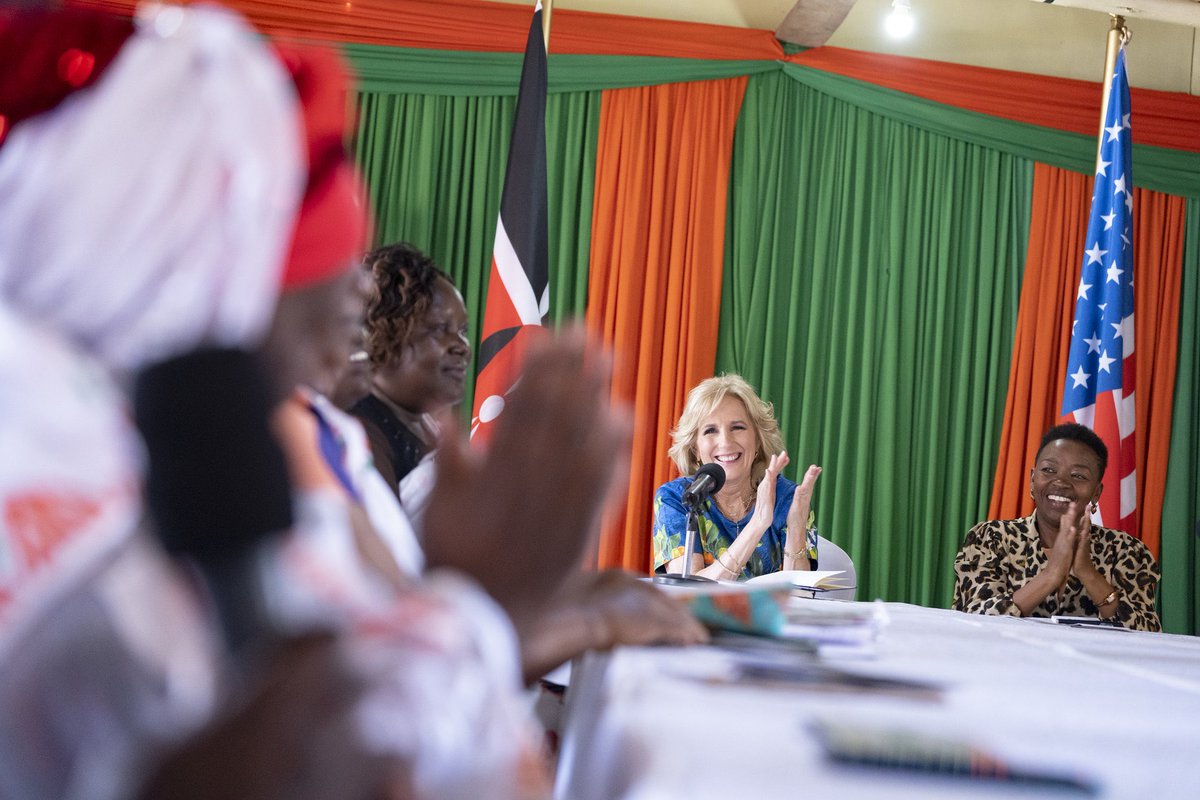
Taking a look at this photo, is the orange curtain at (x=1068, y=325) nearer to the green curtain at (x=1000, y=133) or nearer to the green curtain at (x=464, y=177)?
the green curtain at (x=1000, y=133)

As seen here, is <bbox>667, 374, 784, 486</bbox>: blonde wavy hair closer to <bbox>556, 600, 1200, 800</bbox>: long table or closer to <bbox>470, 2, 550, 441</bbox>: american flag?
<bbox>470, 2, 550, 441</bbox>: american flag

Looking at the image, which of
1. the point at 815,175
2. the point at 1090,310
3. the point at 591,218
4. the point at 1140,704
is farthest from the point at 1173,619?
the point at 1140,704

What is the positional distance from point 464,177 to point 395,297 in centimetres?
276

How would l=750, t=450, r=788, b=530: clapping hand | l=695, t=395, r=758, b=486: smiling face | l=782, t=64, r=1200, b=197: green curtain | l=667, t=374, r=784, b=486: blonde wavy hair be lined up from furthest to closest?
l=782, t=64, r=1200, b=197: green curtain
l=667, t=374, r=784, b=486: blonde wavy hair
l=695, t=395, r=758, b=486: smiling face
l=750, t=450, r=788, b=530: clapping hand

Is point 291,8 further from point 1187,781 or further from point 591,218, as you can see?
point 1187,781

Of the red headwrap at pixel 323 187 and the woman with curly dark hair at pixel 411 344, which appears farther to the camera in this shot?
the woman with curly dark hair at pixel 411 344

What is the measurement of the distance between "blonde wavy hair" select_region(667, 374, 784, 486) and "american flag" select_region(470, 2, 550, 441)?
85 centimetres

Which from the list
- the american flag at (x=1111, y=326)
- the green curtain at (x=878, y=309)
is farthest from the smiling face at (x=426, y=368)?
the american flag at (x=1111, y=326)

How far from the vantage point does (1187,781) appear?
0.72 metres

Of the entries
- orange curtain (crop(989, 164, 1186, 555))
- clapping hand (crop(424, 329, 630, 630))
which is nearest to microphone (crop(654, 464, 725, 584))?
clapping hand (crop(424, 329, 630, 630))

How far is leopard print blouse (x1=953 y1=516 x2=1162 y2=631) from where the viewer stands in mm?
3412

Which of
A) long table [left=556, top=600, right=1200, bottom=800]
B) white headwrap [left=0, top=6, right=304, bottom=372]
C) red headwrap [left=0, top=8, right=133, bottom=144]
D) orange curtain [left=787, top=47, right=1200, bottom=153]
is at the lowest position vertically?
long table [left=556, top=600, right=1200, bottom=800]

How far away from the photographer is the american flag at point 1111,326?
4770 millimetres

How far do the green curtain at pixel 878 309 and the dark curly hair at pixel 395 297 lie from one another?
9.32 feet
